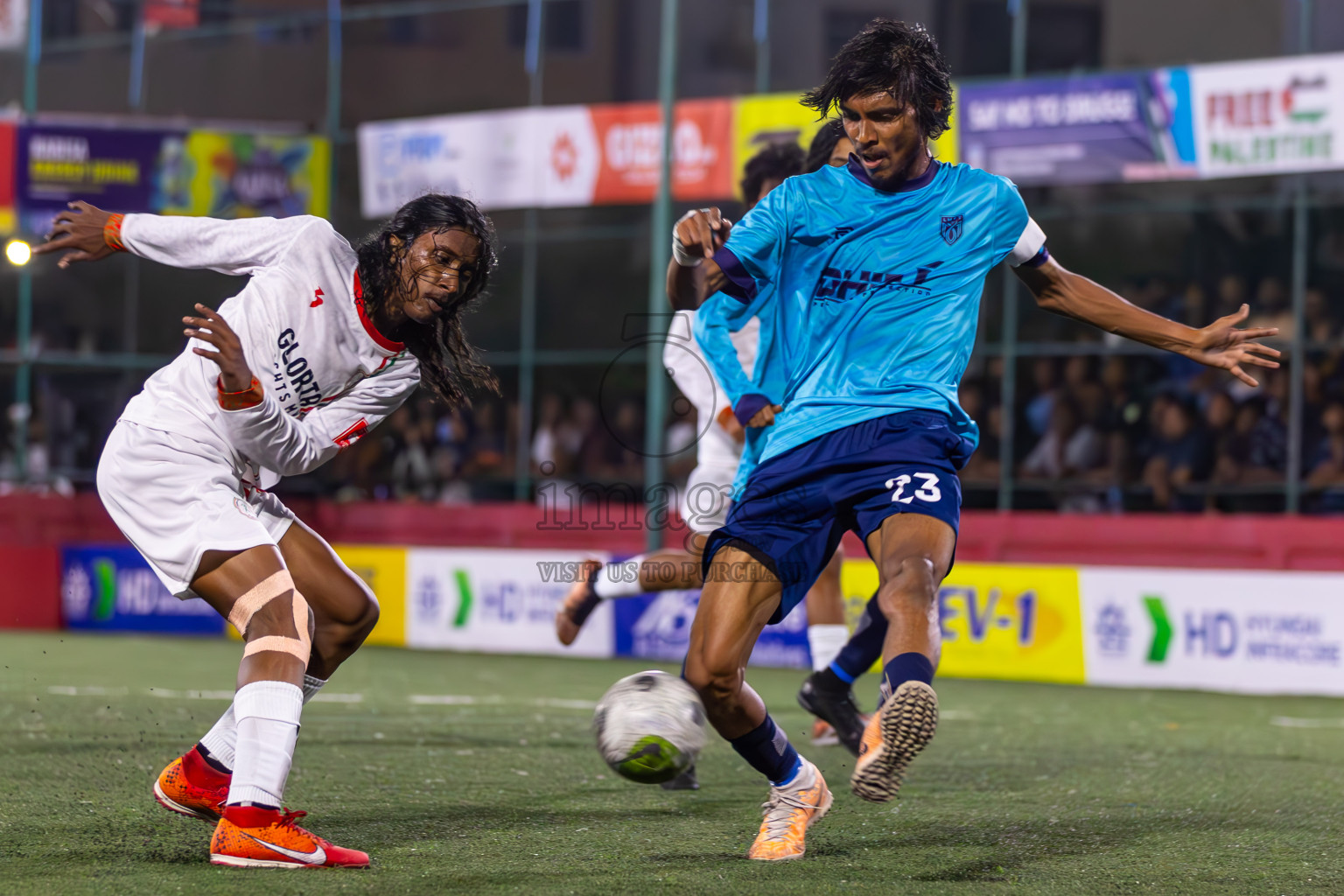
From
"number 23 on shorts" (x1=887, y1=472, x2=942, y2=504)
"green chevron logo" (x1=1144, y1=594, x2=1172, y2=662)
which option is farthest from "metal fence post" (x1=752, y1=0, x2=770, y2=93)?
"number 23 on shorts" (x1=887, y1=472, x2=942, y2=504)

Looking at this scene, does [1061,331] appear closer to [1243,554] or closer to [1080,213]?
[1080,213]

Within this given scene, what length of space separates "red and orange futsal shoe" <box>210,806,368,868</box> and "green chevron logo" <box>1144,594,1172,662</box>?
921 cm

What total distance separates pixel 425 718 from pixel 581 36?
1673 centimetres

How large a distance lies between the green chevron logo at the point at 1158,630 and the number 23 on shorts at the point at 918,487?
8.65 metres

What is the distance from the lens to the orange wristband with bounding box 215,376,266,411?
4.75m

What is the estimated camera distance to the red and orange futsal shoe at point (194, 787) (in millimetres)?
5387

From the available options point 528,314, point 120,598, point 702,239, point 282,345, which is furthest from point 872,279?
point 528,314

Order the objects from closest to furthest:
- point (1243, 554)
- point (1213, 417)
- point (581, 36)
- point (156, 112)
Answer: point (1243, 554)
point (1213, 417)
point (581, 36)
point (156, 112)

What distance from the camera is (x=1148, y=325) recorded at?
5.16m

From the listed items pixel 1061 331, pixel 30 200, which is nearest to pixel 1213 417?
pixel 1061 331

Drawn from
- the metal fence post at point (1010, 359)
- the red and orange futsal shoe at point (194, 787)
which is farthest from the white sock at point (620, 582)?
the metal fence post at point (1010, 359)

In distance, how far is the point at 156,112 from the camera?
2686cm

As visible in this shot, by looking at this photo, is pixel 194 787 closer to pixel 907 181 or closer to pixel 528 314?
pixel 907 181

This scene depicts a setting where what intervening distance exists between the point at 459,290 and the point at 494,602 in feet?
33.9
